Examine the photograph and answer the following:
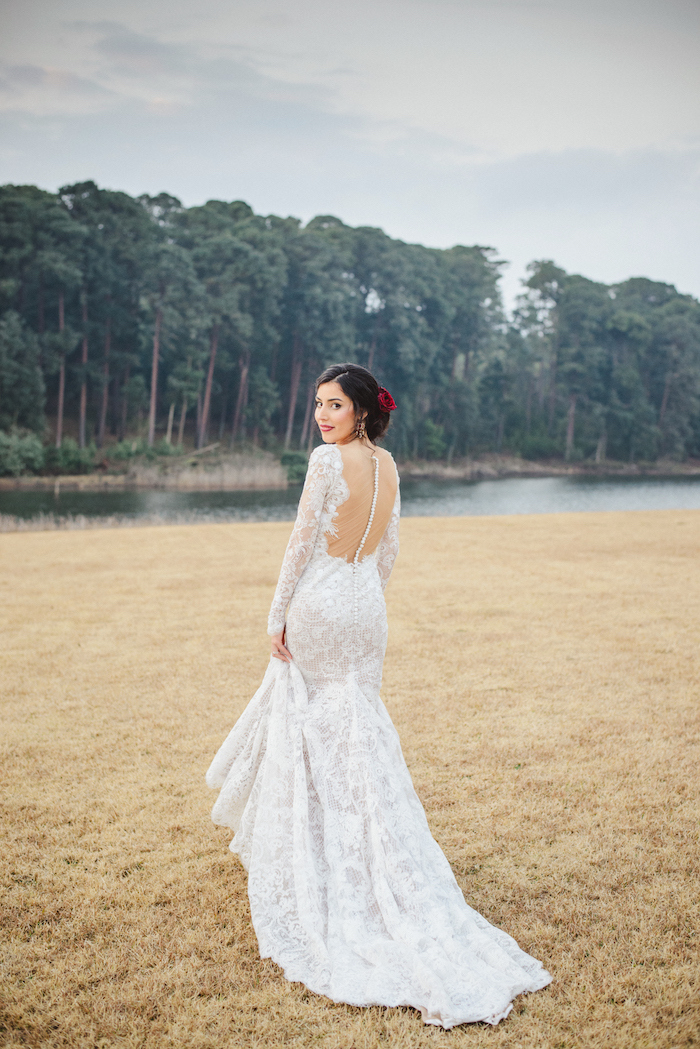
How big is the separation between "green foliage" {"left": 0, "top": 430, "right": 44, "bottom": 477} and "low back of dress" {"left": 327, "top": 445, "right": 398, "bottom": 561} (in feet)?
91.2

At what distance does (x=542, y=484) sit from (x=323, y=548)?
3374 centimetres

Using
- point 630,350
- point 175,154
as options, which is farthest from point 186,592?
point 630,350

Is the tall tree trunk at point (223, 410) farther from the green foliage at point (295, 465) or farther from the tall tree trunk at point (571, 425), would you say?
the tall tree trunk at point (571, 425)

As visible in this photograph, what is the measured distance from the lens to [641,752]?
12.2 feet

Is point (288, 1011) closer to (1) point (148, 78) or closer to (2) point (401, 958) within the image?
(2) point (401, 958)

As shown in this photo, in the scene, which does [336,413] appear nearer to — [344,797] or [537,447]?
[344,797]

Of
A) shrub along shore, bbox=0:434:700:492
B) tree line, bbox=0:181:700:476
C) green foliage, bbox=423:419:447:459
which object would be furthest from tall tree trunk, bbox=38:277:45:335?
green foliage, bbox=423:419:447:459

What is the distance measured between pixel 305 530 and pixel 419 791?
1669mm

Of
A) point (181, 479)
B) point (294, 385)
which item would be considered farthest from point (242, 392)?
point (181, 479)

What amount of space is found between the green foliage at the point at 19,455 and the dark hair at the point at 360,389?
2772 centimetres

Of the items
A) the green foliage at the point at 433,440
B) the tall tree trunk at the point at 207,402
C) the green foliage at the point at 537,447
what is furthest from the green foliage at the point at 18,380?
the green foliage at the point at 537,447

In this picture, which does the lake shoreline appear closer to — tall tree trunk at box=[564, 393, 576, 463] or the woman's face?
the woman's face

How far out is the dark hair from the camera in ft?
8.01

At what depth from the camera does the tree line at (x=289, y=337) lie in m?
32.6
